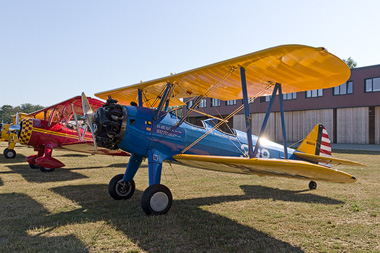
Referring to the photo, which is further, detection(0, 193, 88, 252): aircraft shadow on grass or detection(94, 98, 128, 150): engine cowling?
detection(94, 98, 128, 150): engine cowling

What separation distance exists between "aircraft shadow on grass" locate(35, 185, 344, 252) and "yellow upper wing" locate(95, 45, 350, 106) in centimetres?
230

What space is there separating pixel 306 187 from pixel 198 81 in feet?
13.7

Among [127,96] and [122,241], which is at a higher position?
[127,96]

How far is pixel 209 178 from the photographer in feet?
28.6

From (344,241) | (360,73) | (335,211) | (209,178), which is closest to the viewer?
(344,241)

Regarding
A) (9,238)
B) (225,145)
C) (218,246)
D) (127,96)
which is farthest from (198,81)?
(9,238)

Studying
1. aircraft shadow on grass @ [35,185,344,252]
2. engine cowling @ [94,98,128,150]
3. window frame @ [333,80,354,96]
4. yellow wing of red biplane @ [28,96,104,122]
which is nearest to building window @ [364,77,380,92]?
window frame @ [333,80,354,96]

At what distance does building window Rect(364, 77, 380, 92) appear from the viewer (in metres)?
25.9

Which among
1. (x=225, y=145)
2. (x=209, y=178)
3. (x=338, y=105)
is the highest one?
(x=338, y=105)

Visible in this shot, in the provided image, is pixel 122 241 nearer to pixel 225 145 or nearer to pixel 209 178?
pixel 225 145

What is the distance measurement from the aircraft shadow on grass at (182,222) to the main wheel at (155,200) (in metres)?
0.14

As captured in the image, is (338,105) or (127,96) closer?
(127,96)

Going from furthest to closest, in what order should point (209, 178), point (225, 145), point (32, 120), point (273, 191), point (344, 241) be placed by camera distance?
point (32, 120) < point (209, 178) < point (273, 191) < point (225, 145) < point (344, 241)

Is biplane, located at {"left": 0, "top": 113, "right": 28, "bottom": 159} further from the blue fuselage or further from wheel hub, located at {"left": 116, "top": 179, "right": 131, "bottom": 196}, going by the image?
the blue fuselage
